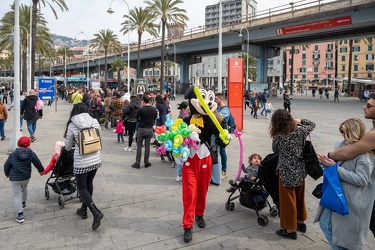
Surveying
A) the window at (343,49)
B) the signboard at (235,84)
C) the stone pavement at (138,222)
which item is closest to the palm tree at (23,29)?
the signboard at (235,84)

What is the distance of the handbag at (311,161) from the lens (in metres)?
3.94

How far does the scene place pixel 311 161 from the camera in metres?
3.95

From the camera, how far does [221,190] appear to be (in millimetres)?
6113

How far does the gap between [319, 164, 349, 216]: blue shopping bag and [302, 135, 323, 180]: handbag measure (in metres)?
0.74

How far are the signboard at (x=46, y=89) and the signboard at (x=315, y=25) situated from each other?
23.6 m

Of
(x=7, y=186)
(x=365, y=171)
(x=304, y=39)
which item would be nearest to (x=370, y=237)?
(x=365, y=171)

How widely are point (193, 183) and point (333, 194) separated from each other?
1.75 metres

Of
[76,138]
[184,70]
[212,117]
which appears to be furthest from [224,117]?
[184,70]

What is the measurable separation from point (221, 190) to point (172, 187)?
974mm

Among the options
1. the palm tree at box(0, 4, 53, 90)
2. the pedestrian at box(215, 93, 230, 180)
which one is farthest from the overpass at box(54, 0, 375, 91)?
the pedestrian at box(215, 93, 230, 180)

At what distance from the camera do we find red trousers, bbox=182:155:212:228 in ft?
13.7

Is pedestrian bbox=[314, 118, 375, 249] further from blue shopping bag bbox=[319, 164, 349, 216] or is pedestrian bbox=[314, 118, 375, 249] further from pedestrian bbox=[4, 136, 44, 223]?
pedestrian bbox=[4, 136, 44, 223]

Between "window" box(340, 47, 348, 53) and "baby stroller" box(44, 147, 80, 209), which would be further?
"window" box(340, 47, 348, 53)

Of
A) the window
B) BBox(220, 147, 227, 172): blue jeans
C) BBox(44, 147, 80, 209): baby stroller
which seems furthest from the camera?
the window
